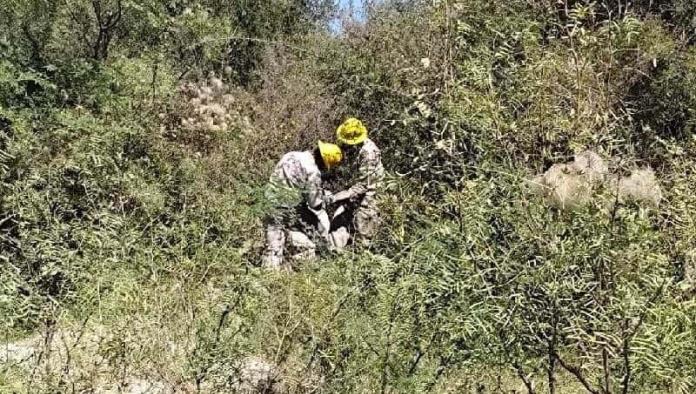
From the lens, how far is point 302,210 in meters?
6.57

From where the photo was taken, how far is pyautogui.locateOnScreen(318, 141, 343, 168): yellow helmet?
6.61 m

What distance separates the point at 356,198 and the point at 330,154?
0.53 metres

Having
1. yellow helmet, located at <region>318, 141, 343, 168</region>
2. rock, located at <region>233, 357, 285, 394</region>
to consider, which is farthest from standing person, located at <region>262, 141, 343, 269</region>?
rock, located at <region>233, 357, 285, 394</region>

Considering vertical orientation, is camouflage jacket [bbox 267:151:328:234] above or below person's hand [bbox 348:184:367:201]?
above

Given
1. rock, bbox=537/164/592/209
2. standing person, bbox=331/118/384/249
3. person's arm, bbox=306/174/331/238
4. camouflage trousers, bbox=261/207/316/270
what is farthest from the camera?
standing person, bbox=331/118/384/249

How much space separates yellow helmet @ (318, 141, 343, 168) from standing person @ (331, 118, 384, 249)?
199mm

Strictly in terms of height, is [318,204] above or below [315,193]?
below

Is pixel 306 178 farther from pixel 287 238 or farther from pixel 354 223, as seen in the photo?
pixel 354 223

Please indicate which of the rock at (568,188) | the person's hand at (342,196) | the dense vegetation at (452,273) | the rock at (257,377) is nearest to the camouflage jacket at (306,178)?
the person's hand at (342,196)

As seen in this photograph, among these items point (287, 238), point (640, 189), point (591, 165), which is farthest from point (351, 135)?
point (591, 165)

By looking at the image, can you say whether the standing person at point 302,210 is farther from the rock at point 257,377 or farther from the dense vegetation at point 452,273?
the rock at point 257,377

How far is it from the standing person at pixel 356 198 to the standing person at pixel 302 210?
0.64 ft

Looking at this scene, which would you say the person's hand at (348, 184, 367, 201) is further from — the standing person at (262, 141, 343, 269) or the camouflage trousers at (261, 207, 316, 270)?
the camouflage trousers at (261, 207, 316, 270)

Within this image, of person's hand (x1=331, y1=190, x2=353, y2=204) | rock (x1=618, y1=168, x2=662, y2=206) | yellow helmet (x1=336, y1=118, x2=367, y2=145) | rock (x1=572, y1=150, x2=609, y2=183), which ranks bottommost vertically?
person's hand (x1=331, y1=190, x2=353, y2=204)
